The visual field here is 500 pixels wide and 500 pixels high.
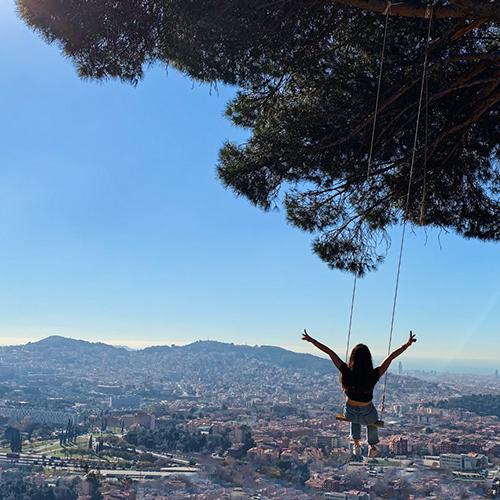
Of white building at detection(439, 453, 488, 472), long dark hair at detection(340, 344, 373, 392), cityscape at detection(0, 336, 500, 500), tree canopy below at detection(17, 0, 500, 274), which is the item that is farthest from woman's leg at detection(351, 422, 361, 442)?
white building at detection(439, 453, 488, 472)

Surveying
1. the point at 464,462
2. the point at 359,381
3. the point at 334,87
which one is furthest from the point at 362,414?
the point at 464,462

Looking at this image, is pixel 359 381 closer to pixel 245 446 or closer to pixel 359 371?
pixel 359 371

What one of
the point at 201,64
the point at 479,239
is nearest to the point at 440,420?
the point at 479,239

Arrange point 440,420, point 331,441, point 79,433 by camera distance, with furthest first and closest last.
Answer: point 79,433
point 440,420
point 331,441

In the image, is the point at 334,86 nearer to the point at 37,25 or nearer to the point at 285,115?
the point at 285,115

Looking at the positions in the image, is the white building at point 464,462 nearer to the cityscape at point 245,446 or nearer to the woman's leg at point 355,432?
the cityscape at point 245,446
